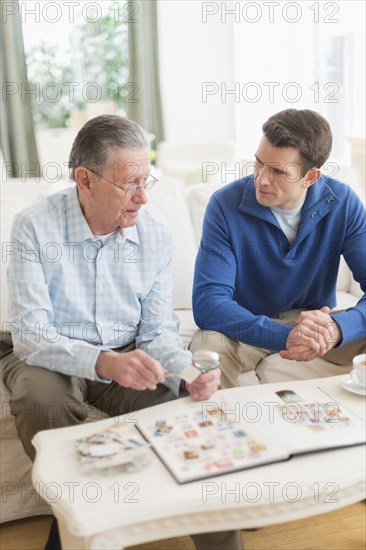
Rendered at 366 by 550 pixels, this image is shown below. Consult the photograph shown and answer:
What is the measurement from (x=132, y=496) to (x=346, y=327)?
1.02 m

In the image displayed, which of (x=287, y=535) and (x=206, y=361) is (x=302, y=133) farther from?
(x=287, y=535)

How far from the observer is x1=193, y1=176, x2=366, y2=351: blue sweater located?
2184 millimetres

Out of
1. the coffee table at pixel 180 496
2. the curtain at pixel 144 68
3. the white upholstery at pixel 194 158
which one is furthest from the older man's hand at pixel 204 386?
the curtain at pixel 144 68

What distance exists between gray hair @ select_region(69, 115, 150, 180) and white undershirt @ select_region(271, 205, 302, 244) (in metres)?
0.57

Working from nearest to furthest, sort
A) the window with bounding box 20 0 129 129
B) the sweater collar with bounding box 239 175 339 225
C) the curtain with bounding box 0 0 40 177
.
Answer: the sweater collar with bounding box 239 175 339 225
the curtain with bounding box 0 0 40 177
the window with bounding box 20 0 129 129

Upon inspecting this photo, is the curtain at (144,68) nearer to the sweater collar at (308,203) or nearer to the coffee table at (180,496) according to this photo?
the sweater collar at (308,203)

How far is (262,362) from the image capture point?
2.25 metres

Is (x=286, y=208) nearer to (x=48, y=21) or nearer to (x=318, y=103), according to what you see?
(x=318, y=103)

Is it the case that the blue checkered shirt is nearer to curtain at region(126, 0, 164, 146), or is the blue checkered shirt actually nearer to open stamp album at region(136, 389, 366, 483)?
open stamp album at region(136, 389, 366, 483)

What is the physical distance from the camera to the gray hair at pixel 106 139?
6.07 ft

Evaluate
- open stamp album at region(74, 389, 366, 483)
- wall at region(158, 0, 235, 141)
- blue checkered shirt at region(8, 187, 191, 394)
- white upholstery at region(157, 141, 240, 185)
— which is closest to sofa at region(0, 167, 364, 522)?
blue checkered shirt at region(8, 187, 191, 394)

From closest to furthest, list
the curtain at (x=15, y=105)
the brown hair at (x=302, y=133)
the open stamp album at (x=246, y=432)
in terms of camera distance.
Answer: the open stamp album at (x=246, y=432) < the brown hair at (x=302, y=133) < the curtain at (x=15, y=105)

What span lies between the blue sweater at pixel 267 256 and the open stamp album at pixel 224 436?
539mm

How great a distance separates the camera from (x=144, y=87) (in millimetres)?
5883
